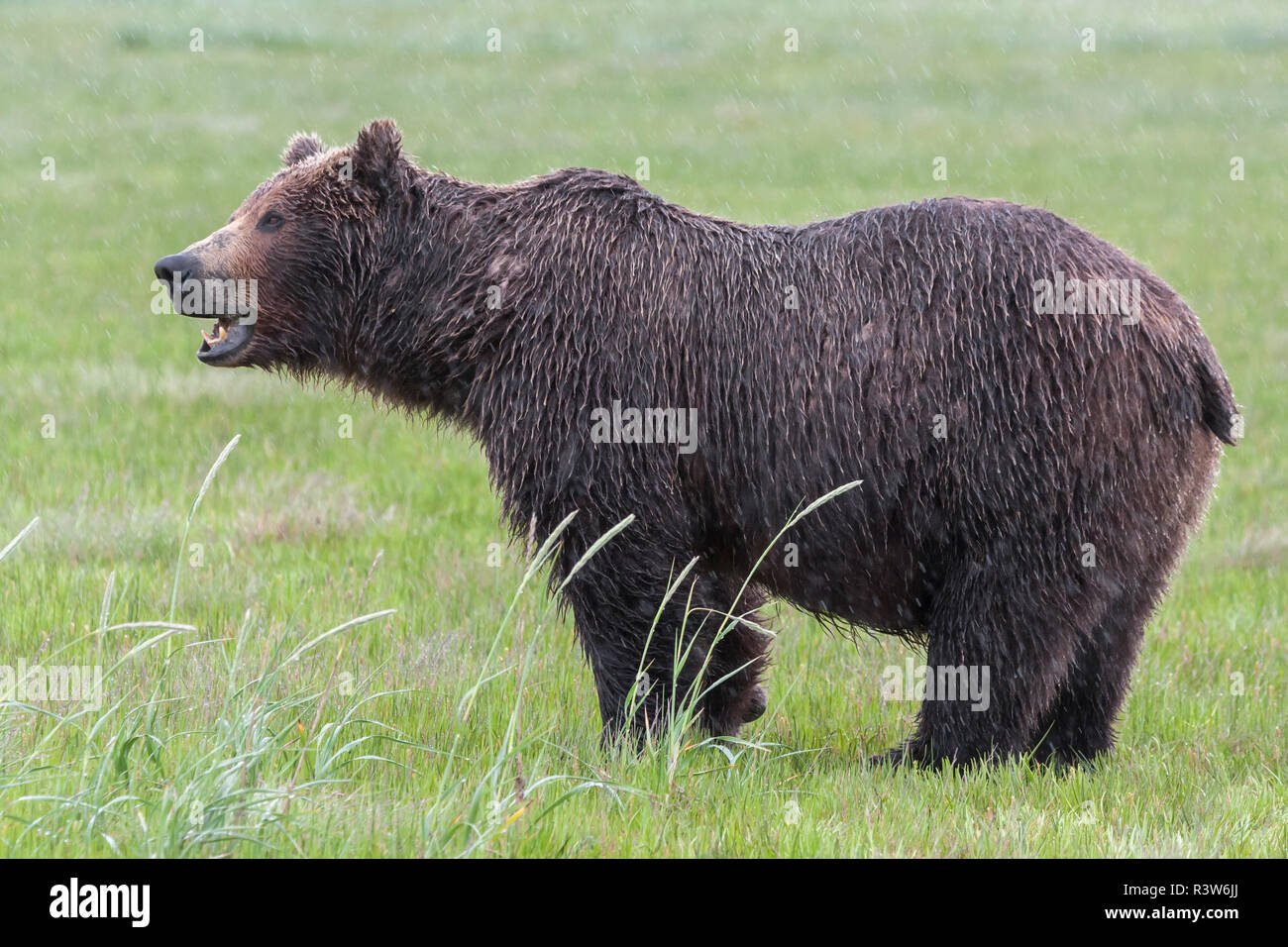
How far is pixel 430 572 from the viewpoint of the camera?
839 cm

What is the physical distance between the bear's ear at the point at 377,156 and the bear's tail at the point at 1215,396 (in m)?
3.24

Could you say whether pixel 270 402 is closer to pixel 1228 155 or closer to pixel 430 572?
pixel 430 572

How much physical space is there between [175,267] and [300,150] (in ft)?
3.19

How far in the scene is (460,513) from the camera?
31.9 feet

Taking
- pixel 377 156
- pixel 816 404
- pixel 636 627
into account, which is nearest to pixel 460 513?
pixel 377 156

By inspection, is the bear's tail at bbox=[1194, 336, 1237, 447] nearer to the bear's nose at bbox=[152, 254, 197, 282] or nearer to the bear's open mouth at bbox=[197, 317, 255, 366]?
the bear's open mouth at bbox=[197, 317, 255, 366]

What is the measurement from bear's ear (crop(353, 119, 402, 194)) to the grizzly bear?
0.01 meters

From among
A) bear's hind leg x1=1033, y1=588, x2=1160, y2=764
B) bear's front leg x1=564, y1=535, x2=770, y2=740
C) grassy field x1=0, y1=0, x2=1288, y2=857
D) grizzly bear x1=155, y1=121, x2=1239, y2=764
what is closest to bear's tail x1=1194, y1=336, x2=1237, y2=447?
grizzly bear x1=155, y1=121, x2=1239, y2=764

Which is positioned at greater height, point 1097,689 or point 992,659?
point 992,659

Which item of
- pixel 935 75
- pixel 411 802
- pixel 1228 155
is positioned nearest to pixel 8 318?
pixel 411 802

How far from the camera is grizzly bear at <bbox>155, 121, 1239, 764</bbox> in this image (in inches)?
209

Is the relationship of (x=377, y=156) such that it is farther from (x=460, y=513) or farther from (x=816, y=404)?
(x=460, y=513)

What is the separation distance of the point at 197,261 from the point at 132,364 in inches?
300

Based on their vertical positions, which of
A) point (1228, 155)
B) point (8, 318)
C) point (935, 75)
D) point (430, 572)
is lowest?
point (430, 572)
